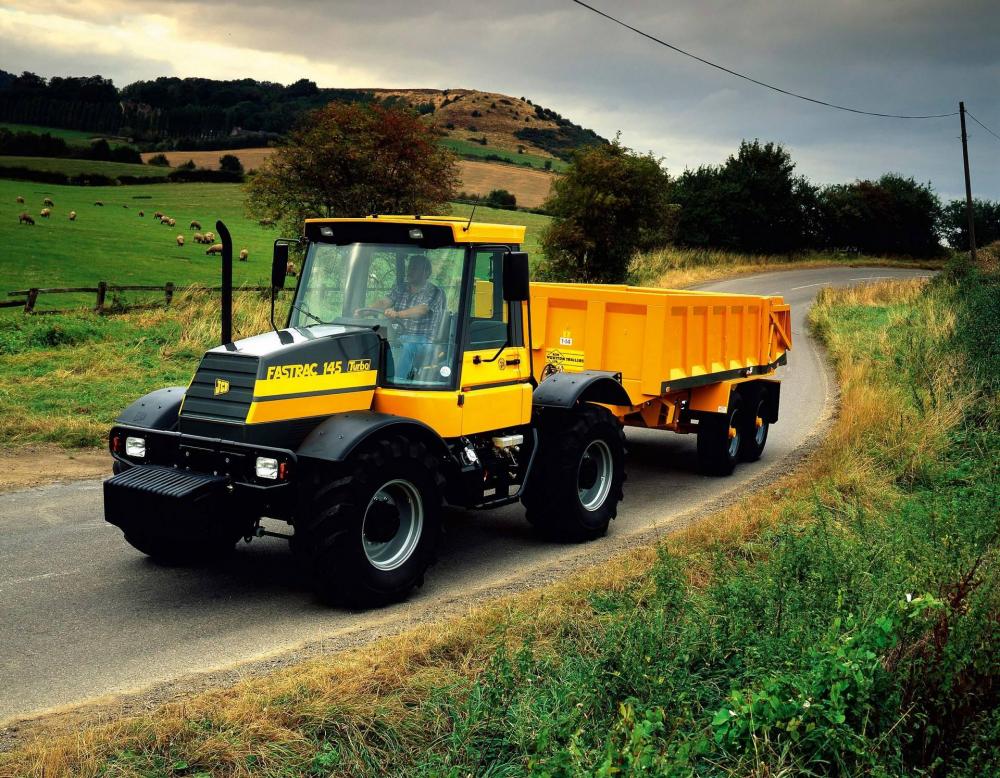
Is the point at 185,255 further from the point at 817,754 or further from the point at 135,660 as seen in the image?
the point at 817,754

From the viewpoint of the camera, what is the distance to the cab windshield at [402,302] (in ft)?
25.2

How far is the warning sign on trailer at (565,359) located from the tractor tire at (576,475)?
1629 mm

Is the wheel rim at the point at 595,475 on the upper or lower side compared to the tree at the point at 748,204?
lower

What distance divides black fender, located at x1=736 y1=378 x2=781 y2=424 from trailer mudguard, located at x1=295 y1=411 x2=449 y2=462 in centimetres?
659

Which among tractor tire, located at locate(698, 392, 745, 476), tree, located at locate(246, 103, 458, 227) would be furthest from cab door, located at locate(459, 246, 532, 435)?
tree, located at locate(246, 103, 458, 227)

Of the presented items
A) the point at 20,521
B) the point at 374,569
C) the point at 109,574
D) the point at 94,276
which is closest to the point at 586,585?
the point at 374,569

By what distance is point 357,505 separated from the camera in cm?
674

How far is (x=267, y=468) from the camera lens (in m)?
6.68

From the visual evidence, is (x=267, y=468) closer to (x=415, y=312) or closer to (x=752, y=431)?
(x=415, y=312)

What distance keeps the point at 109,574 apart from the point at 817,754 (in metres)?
5.47

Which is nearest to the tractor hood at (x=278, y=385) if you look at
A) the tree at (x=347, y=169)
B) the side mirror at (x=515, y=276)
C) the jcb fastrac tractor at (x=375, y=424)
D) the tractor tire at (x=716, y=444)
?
the jcb fastrac tractor at (x=375, y=424)

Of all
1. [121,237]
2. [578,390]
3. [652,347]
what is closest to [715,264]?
[121,237]

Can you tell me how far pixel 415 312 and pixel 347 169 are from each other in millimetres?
19954

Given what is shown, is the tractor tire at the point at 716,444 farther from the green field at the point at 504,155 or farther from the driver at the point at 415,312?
the green field at the point at 504,155
